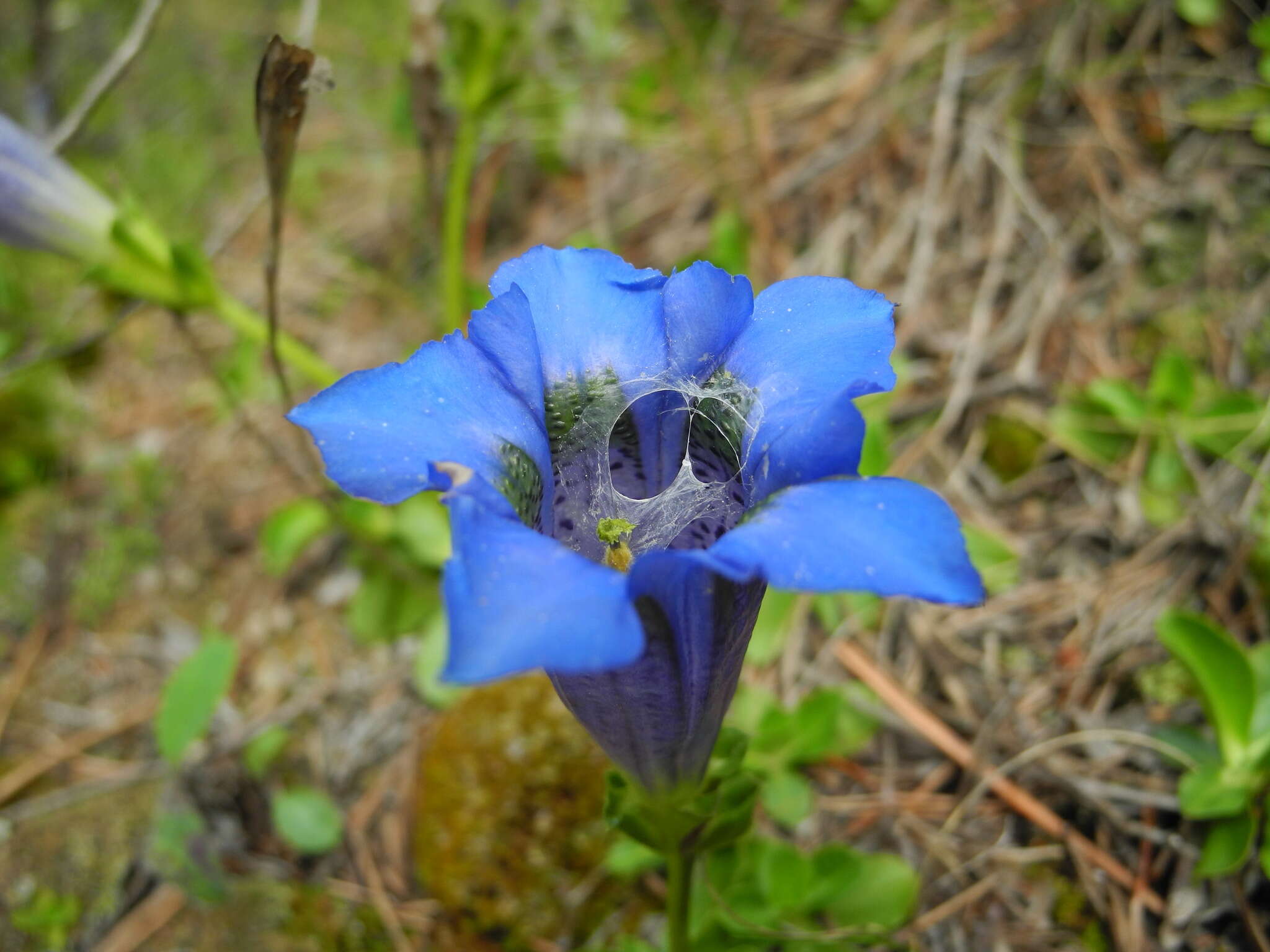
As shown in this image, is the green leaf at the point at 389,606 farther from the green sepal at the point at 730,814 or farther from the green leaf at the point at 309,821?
the green sepal at the point at 730,814

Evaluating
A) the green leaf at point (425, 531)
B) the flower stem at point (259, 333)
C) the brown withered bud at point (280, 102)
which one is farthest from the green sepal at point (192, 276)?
the green leaf at point (425, 531)

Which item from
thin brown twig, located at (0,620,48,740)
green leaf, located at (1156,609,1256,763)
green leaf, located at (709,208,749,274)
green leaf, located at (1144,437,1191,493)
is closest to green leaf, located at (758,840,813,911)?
green leaf, located at (1156,609,1256,763)

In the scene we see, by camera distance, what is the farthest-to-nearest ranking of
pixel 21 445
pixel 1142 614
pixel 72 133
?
pixel 21 445
pixel 72 133
pixel 1142 614

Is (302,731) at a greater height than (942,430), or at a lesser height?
lesser

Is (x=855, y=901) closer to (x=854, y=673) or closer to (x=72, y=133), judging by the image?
(x=854, y=673)

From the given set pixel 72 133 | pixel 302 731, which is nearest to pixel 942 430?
pixel 302 731

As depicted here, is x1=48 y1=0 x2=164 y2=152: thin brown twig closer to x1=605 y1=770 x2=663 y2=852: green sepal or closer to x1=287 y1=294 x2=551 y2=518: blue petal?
x1=287 y1=294 x2=551 y2=518: blue petal
